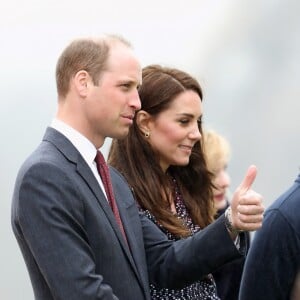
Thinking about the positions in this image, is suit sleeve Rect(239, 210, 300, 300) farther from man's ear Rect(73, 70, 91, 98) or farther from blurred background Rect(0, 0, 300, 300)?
blurred background Rect(0, 0, 300, 300)

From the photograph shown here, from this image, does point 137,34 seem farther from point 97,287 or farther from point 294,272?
point 97,287

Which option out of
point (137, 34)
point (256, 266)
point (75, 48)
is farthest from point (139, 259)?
point (137, 34)

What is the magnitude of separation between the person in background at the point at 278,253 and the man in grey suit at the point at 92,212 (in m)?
0.14

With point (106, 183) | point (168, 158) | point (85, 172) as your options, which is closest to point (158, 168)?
point (168, 158)

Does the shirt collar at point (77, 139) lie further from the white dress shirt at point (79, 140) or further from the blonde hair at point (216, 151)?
the blonde hair at point (216, 151)

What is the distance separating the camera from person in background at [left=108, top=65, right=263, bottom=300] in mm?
2611

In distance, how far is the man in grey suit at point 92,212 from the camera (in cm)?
197

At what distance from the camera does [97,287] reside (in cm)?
198

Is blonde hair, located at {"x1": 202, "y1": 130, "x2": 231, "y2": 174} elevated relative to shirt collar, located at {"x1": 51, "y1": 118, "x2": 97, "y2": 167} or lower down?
lower down

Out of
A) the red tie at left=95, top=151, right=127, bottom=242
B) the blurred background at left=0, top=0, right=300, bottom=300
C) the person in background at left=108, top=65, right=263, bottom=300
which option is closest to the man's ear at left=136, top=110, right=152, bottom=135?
the person in background at left=108, top=65, right=263, bottom=300

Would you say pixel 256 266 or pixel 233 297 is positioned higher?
pixel 256 266

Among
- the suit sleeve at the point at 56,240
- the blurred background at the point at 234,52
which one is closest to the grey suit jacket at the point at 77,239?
the suit sleeve at the point at 56,240

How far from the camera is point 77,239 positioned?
6.53 feet

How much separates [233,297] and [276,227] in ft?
2.33
